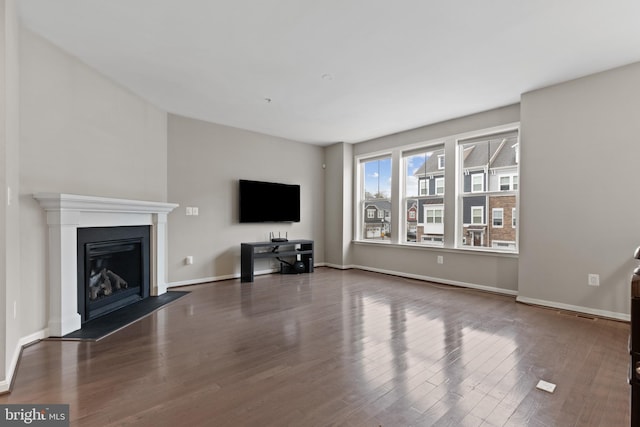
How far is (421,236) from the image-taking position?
5.60 metres

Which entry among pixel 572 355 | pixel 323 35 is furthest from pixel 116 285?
pixel 572 355

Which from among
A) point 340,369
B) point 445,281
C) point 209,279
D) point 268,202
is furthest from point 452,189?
point 209,279

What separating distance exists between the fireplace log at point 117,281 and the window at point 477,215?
16.2 feet

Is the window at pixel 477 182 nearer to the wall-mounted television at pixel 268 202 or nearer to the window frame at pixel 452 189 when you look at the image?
the window frame at pixel 452 189

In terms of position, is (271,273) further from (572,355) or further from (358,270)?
(572,355)

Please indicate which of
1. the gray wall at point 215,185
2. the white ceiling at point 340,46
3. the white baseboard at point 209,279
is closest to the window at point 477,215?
the white ceiling at point 340,46

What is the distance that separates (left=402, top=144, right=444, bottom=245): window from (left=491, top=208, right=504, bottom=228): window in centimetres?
80

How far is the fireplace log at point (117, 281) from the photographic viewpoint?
3.67 metres

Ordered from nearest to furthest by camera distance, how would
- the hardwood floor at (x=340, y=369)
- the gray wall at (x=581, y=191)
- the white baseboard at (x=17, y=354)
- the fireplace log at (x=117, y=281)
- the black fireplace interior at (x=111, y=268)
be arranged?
1. the hardwood floor at (x=340, y=369)
2. the white baseboard at (x=17, y=354)
3. the black fireplace interior at (x=111, y=268)
4. the gray wall at (x=581, y=191)
5. the fireplace log at (x=117, y=281)

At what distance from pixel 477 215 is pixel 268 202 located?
351 centimetres

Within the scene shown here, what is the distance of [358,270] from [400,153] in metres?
2.44

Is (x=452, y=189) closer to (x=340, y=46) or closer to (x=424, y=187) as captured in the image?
(x=424, y=187)

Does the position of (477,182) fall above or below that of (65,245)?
above

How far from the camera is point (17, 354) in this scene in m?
2.37
